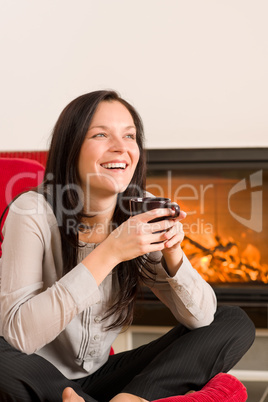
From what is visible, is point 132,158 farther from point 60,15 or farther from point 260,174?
point 60,15

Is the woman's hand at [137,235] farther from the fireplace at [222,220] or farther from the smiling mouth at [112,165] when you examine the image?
the fireplace at [222,220]

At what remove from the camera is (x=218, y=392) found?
1.27 meters

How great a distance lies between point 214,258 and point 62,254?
128cm

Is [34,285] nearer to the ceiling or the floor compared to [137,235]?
nearer to the floor

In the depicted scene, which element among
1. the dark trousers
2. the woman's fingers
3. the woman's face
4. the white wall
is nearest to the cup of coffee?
the woman's fingers

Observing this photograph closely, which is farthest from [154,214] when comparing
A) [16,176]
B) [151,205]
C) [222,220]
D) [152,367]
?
[222,220]

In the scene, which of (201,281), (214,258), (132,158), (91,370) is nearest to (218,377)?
(201,281)

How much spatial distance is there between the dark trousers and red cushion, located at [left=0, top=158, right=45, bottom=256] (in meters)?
0.65

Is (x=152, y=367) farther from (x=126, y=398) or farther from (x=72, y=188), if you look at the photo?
(x=72, y=188)

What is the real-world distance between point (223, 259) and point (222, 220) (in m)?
0.18

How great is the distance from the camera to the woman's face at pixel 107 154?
4.55ft

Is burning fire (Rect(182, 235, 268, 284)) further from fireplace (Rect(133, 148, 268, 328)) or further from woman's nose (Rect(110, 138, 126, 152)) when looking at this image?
woman's nose (Rect(110, 138, 126, 152))

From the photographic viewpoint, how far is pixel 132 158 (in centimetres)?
145

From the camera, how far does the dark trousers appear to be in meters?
1.22
